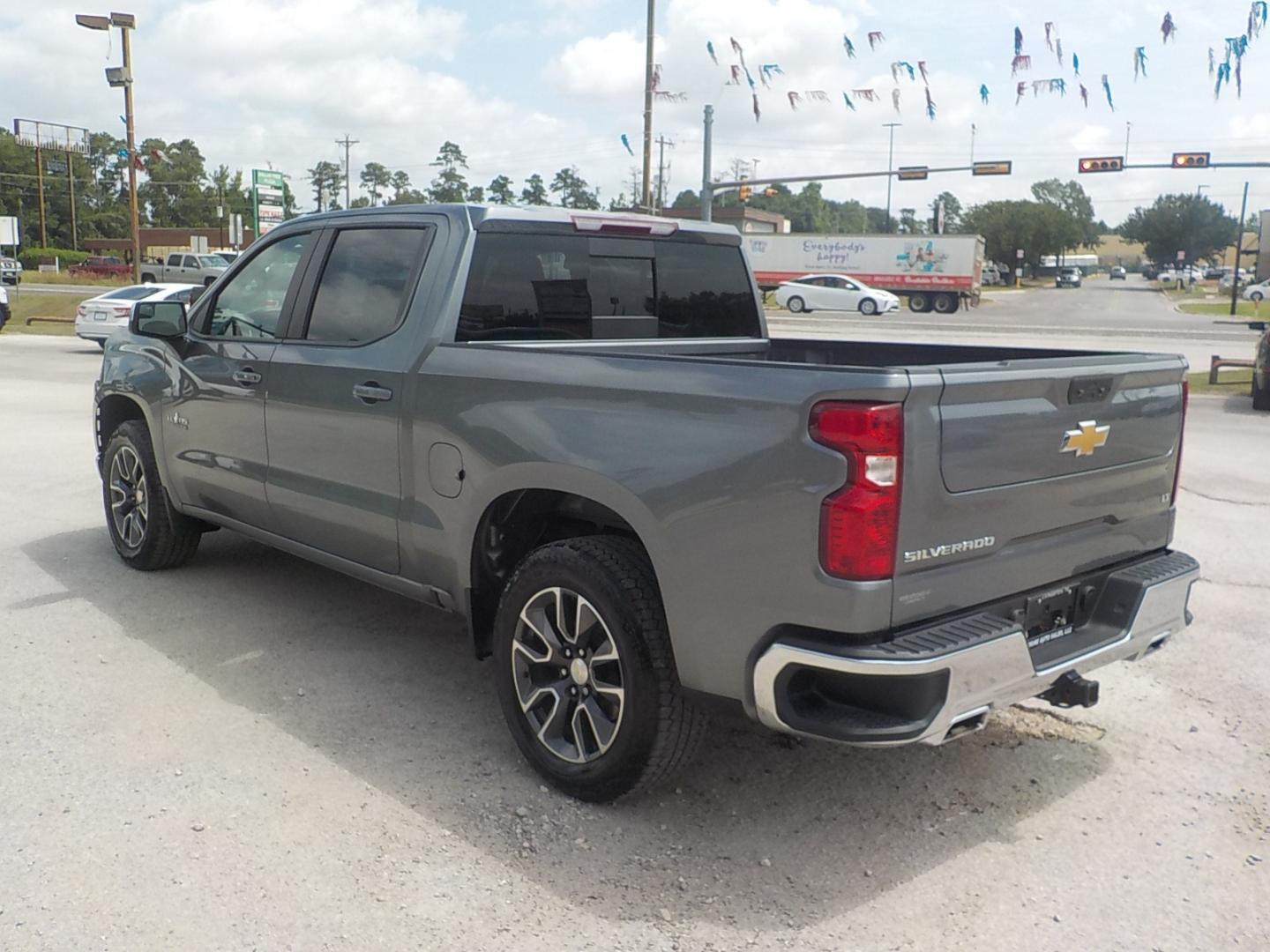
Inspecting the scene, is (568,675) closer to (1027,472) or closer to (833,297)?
(1027,472)

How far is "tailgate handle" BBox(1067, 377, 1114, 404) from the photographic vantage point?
11.1 feet

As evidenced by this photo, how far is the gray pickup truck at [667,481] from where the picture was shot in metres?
3.03

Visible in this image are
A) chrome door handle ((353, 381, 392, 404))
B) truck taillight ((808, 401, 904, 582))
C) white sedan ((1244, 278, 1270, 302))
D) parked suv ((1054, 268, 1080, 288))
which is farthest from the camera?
parked suv ((1054, 268, 1080, 288))

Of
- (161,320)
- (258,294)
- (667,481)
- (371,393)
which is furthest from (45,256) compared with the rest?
(667,481)

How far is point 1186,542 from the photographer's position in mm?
7383

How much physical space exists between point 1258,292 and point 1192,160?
26273 millimetres

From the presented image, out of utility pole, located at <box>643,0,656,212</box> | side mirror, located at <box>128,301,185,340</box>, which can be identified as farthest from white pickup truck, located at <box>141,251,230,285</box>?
side mirror, located at <box>128,301,185,340</box>

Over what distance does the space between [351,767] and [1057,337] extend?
30.4 metres

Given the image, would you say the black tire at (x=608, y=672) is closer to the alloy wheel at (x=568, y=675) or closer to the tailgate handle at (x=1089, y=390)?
the alloy wheel at (x=568, y=675)

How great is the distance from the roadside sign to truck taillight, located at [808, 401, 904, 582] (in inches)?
1677

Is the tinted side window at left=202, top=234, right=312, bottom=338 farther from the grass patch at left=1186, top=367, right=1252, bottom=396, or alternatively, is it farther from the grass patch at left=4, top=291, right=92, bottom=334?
the grass patch at left=4, top=291, right=92, bottom=334

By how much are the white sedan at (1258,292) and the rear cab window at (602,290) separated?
63.6 metres

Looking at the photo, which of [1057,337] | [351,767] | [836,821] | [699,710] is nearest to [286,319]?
[351,767]

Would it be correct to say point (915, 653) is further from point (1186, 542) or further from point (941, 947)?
point (1186, 542)
